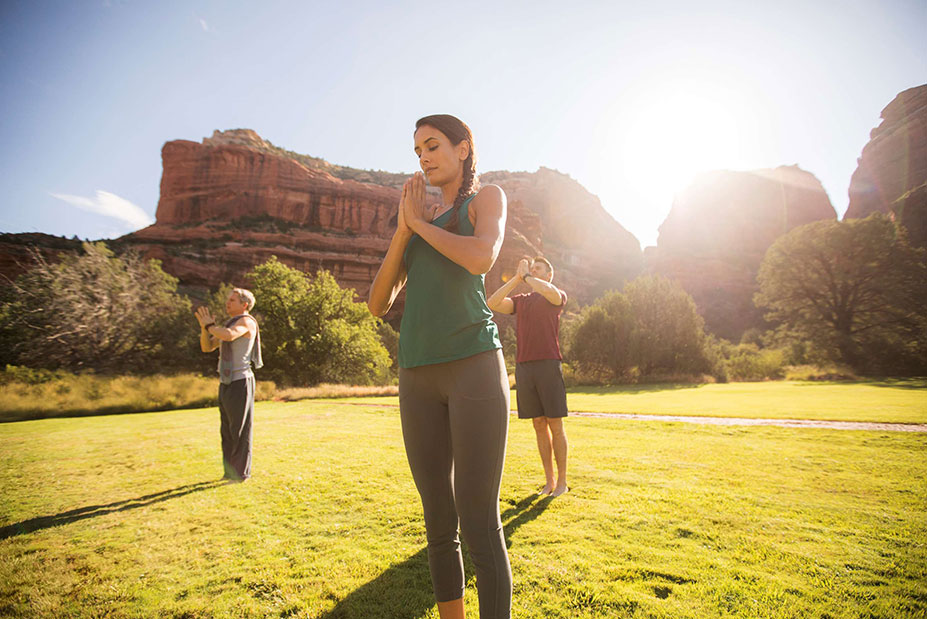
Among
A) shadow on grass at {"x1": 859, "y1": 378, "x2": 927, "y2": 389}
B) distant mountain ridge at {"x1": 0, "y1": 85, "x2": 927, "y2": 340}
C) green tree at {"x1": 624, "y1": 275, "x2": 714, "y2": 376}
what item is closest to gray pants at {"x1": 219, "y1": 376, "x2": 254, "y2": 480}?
shadow on grass at {"x1": 859, "y1": 378, "x2": 927, "y2": 389}

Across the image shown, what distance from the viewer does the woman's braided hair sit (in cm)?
164

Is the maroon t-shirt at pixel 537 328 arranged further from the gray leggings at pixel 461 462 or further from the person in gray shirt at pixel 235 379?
the person in gray shirt at pixel 235 379

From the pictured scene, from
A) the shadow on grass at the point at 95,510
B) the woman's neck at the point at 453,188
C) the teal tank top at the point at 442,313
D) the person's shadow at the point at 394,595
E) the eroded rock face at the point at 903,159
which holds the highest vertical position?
the eroded rock face at the point at 903,159

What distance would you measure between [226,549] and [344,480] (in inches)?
67.2

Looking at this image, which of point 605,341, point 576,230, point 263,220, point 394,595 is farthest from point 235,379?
point 576,230

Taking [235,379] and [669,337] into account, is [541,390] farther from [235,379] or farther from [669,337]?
[669,337]

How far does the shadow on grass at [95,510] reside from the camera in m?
3.29

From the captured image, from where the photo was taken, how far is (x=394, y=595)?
212cm

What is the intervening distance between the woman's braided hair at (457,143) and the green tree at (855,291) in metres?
42.8

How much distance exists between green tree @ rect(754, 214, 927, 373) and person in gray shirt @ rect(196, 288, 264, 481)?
42.8 metres

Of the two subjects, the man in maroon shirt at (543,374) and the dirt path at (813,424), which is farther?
the dirt path at (813,424)

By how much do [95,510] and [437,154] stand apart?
4.96 meters

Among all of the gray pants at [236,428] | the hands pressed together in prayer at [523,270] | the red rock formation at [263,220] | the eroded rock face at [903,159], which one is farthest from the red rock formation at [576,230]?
the hands pressed together in prayer at [523,270]

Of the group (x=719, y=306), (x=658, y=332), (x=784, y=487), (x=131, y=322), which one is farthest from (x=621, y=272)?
(x=784, y=487)
